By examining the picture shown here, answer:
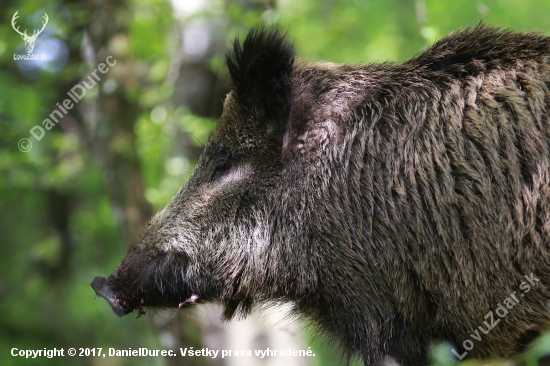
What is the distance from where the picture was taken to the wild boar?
378cm

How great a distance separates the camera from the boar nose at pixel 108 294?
443 cm

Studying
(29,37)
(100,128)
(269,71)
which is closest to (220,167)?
(269,71)

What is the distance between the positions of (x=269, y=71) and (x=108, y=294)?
6.84ft

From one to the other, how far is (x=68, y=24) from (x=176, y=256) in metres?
5.15

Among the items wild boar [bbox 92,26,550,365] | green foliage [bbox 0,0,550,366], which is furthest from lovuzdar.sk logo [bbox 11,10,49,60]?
wild boar [bbox 92,26,550,365]

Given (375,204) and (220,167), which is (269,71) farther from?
(375,204)

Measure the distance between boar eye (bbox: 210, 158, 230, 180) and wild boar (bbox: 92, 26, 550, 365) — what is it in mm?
12

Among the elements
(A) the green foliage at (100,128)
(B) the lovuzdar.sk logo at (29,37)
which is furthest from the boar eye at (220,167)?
(B) the lovuzdar.sk logo at (29,37)

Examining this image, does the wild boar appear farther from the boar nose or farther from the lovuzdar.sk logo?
the lovuzdar.sk logo

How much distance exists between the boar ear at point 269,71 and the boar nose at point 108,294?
1762 mm

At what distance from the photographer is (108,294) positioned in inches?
175

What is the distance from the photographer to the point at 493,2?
709 cm

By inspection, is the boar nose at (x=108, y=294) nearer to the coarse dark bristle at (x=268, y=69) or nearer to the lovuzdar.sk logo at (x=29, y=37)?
the coarse dark bristle at (x=268, y=69)

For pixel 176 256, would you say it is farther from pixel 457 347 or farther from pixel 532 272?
pixel 532 272
